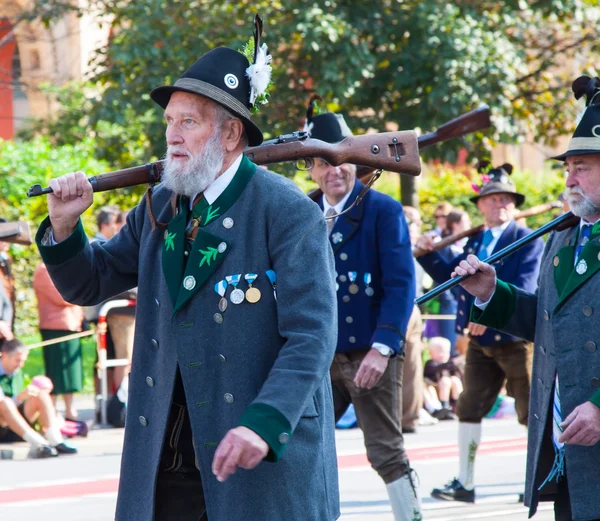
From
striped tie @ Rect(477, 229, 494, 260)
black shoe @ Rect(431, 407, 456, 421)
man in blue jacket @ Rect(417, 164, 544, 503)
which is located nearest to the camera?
man in blue jacket @ Rect(417, 164, 544, 503)

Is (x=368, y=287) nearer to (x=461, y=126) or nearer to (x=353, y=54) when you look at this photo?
(x=461, y=126)

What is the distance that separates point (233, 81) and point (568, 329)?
1625 mm

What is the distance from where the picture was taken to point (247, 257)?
357 cm

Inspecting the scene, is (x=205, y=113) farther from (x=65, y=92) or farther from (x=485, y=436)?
(x=65, y=92)

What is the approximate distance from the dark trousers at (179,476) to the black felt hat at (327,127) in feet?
Result: 8.07

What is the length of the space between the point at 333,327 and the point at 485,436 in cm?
804

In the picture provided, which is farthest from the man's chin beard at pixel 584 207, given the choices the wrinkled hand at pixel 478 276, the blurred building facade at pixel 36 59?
the blurred building facade at pixel 36 59

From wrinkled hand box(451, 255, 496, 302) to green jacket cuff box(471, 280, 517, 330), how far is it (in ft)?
0.12

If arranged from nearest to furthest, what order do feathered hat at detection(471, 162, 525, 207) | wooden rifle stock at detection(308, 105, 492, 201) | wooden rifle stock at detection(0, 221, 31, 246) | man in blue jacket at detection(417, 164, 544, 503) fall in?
wooden rifle stock at detection(0, 221, 31, 246), wooden rifle stock at detection(308, 105, 492, 201), man in blue jacket at detection(417, 164, 544, 503), feathered hat at detection(471, 162, 525, 207)

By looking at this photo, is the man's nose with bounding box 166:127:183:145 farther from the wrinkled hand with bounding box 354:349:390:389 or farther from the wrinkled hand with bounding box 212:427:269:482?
the wrinkled hand with bounding box 354:349:390:389

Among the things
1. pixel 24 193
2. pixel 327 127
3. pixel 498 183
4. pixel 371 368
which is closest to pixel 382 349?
pixel 371 368

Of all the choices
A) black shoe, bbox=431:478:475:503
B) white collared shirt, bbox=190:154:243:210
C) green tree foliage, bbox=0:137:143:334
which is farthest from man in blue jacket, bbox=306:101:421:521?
green tree foliage, bbox=0:137:143:334

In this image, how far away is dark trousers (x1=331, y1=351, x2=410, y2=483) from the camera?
238 inches

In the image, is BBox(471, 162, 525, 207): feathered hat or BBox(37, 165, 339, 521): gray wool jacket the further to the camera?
BBox(471, 162, 525, 207): feathered hat
